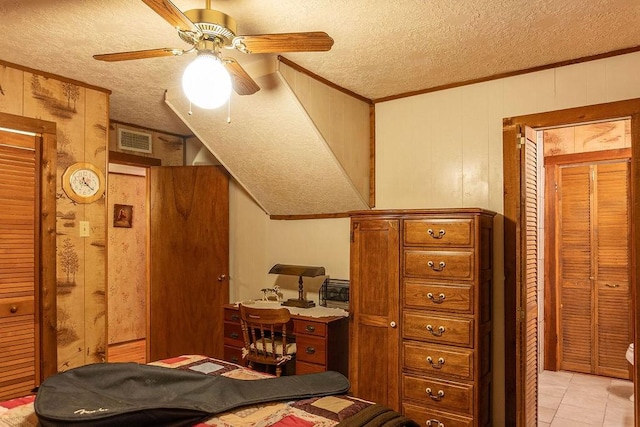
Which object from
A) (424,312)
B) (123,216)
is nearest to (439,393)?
(424,312)

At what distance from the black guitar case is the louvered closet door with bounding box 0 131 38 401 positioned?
1.35 m

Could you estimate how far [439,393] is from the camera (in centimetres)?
271

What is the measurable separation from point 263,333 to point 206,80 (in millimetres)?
2070

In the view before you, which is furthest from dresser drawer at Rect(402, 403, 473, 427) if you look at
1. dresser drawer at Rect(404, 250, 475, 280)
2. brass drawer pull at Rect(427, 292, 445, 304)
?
dresser drawer at Rect(404, 250, 475, 280)

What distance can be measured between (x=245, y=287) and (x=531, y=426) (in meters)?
2.68

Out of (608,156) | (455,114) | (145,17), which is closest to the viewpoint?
(145,17)

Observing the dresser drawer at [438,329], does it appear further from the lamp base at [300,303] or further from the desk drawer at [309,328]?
the lamp base at [300,303]

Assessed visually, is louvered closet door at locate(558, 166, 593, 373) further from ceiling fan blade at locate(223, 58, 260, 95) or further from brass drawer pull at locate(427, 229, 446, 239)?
ceiling fan blade at locate(223, 58, 260, 95)

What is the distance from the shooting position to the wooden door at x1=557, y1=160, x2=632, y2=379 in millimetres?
4289

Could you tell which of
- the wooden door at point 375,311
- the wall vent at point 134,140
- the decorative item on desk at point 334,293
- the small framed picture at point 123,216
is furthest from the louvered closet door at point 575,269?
the small framed picture at point 123,216

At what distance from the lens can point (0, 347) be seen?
278 centimetres

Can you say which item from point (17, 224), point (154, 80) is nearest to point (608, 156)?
point (154, 80)

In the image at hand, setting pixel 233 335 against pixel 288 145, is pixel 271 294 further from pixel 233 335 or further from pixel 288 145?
pixel 288 145

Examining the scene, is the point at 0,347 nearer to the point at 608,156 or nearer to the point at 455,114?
the point at 455,114
